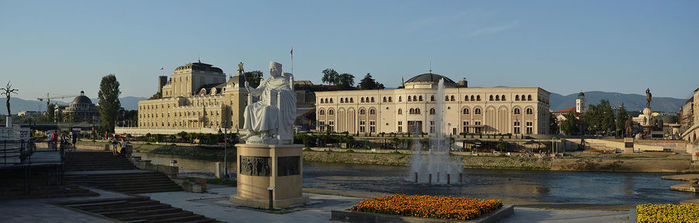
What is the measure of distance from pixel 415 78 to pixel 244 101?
40323mm

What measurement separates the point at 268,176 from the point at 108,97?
10094cm

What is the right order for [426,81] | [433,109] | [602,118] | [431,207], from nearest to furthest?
[431,207] < [433,109] < [426,81] < [602,118]

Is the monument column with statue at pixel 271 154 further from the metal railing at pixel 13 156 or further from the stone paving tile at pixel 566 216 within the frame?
the stone paving tile at pixel 566 216

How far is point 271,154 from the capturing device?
25.3 meters

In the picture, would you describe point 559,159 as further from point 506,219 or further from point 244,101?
point 244,101

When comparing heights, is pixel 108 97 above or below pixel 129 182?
above

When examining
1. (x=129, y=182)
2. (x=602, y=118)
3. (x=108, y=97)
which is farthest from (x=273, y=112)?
(x=602, y=118)

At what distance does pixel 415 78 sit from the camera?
120125 mm

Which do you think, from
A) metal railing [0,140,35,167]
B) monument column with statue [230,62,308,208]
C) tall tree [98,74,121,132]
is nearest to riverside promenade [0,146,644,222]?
monument column with statue [230,62,308,208]

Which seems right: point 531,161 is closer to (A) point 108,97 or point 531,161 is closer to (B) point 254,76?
(A) point 108,97

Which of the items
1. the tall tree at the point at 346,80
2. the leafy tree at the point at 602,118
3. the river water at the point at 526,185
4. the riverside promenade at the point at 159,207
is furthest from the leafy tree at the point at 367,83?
the riverside promenade at the point at 159,207

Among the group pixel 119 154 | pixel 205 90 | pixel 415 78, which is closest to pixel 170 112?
pixel 205 90

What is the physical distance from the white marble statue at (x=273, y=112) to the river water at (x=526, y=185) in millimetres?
18037

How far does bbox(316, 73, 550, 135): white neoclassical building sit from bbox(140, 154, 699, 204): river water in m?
40.0
